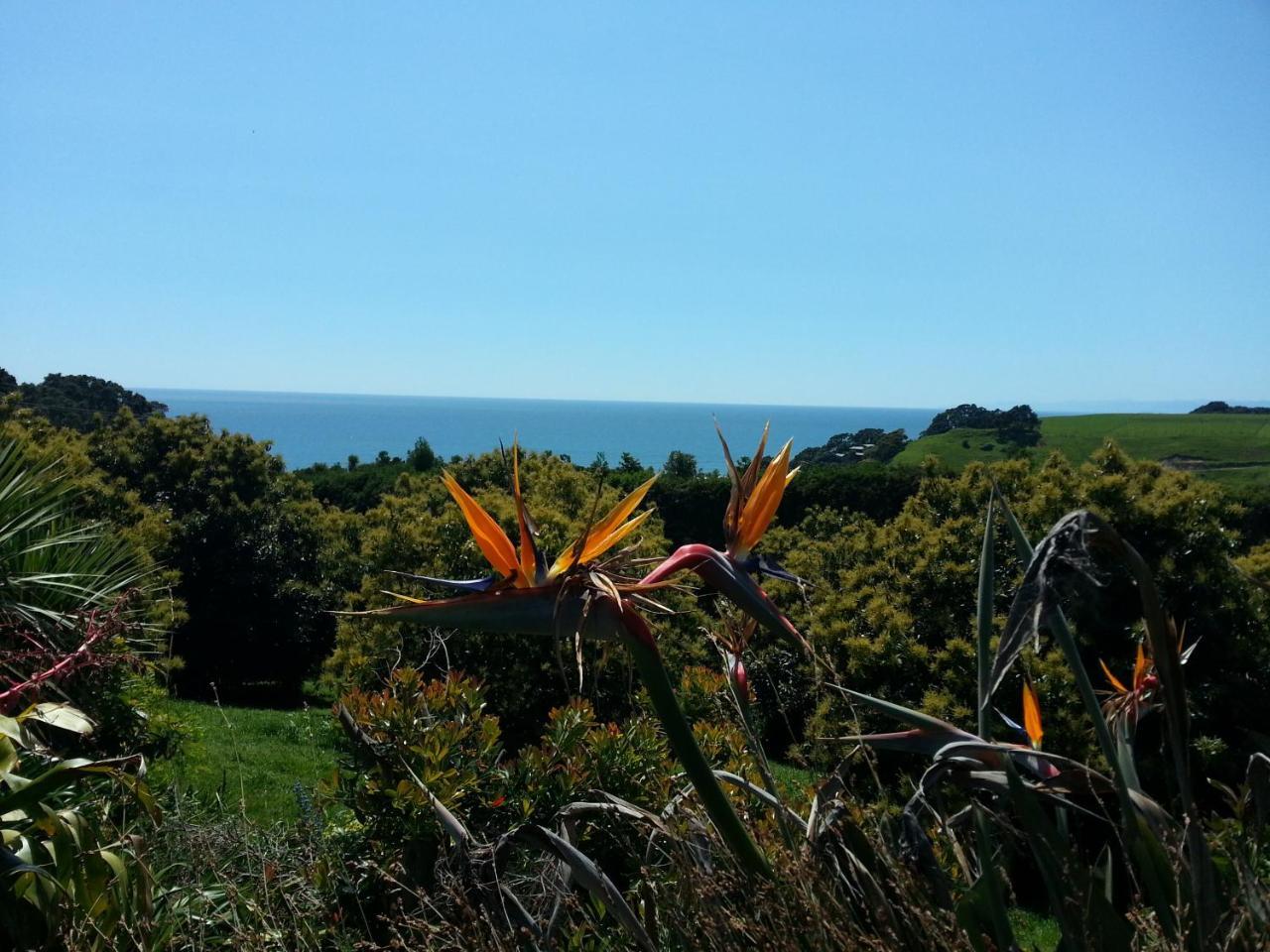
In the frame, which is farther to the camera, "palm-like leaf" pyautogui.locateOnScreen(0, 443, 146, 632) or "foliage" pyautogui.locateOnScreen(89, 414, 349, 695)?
"foliage" pyautogui.locateOnScreen(89, 414, 349, 695)

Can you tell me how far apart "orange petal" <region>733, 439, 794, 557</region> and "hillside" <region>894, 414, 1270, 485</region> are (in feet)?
78.3

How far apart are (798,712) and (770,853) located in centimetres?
641

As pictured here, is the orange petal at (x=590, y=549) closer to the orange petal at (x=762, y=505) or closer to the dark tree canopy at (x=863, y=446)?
the orange petal at (x=762, y=505)

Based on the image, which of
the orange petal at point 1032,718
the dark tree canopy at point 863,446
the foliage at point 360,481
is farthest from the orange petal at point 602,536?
the dark tree canopy at point 863,446

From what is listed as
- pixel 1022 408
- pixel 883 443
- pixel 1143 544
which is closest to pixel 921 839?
pixel 1143 544

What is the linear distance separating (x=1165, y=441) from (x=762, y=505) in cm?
4132

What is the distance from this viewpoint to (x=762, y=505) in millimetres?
1371

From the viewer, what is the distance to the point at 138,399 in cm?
2706

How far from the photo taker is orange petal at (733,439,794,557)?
1.36 m

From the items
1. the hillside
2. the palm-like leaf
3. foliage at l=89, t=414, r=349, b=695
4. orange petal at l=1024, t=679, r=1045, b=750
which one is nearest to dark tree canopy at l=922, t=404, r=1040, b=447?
the hillside

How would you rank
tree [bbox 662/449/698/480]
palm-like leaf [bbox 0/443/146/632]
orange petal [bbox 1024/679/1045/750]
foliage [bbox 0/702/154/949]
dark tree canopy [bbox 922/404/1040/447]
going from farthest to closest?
dark tree canopy [bbox 922/404/1040/447] → tree [bbox 662/449/698/480] → palm-like leaf [bbox 0/443/146/632] → foliage [bbox 0/702/154/949] → orange petal [bbox 1024/679/1045/750]

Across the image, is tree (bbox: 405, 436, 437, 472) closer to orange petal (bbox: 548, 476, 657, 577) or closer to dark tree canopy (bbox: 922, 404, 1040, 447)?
orange petal (bbox: 548, 476, 657, 577)

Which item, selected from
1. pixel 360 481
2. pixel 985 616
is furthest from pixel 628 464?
pixel 985 616

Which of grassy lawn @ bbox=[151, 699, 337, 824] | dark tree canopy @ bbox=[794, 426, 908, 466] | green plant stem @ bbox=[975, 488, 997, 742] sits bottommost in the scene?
grassy lawn @ bbox=[151, 699, 337, 824]
